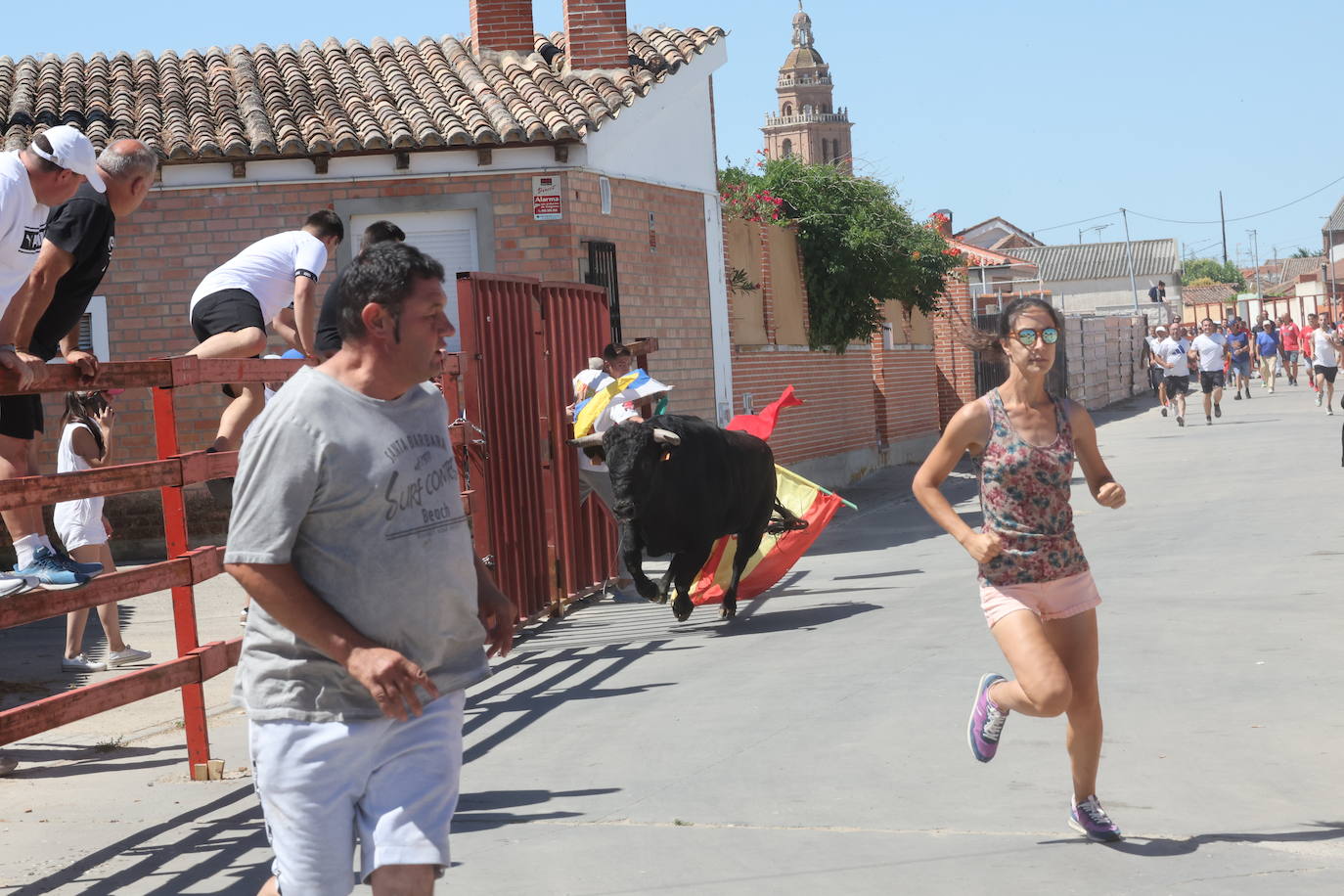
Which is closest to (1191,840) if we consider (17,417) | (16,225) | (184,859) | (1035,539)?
(1035,539)

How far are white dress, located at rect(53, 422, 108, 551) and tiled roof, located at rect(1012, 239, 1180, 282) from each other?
10844cm

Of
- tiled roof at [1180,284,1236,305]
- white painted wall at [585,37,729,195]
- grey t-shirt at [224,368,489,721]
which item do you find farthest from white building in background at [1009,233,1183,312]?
grey t-shirt at [224,368,489,721]

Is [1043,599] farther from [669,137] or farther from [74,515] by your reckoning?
[669,137]

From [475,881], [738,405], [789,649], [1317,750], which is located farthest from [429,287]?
[738,405]

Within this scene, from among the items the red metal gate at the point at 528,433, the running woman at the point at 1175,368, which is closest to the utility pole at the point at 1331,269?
the running woman at the point at 1175,368

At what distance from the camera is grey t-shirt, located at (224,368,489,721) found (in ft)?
11.4

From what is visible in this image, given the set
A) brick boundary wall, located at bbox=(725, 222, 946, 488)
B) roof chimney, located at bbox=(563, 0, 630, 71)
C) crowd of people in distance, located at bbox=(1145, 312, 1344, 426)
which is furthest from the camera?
crowd of people in distance, located at bbox=(1145, 312, 1344, 426)

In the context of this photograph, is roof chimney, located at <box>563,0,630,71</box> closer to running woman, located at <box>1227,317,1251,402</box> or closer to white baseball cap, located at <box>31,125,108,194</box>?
white baseball cap, located at <box>31,125,108,194</box>

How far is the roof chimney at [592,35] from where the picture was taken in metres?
19.5

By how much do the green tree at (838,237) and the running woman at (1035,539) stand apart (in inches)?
733

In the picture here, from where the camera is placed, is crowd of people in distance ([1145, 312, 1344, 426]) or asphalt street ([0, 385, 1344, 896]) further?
crowd of people in distance ([1145, 312, 1344, 426])

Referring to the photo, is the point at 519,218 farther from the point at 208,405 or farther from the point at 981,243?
the point at 981,243

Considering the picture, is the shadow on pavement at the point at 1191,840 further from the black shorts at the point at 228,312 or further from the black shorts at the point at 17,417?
the black shorts at the point at 228,312

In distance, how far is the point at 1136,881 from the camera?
5102 millimetres
